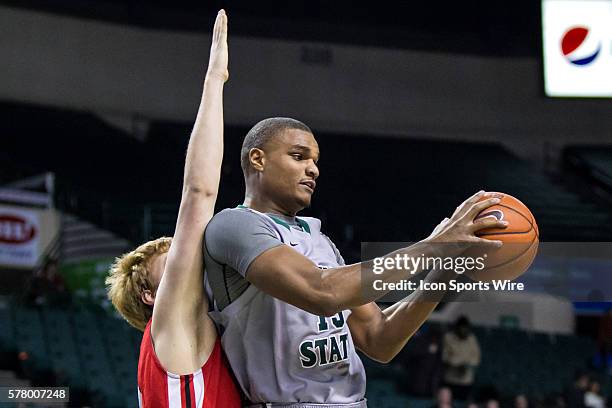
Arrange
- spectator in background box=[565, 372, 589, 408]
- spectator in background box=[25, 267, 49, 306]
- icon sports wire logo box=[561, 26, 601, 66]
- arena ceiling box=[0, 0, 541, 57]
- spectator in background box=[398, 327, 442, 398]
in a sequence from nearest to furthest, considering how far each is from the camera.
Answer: spectator in background box=[398, 327, 442, 398], spectator in background box=[565, 372, 589, 408], spectator in background box=[25, 267, 49, 306], icon sports wire logo box=[561, 26, 601, 66], arena ceiling box=[0, 0, 541, 57]

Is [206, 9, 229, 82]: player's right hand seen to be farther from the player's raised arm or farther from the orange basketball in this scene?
the orange basketball

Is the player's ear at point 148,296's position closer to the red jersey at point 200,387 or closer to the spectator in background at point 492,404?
the red jersey at point 200,387

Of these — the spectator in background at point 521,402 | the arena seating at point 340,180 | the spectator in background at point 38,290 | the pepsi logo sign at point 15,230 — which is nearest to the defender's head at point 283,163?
the spectator in background at point 521,402

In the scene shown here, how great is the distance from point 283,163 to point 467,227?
0.57 meters

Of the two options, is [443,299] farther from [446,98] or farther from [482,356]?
[446,98]

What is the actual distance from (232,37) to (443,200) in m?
3.62

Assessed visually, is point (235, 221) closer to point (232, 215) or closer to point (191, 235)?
point (232, 215)

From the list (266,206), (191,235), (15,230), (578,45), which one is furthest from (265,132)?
(578,45)

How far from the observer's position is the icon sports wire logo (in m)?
10.9

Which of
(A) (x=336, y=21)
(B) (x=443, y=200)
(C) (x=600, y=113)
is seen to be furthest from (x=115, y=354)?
(C) (x=600, y=113)

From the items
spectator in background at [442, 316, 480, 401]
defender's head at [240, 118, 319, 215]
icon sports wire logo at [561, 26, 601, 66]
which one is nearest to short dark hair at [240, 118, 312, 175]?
defender's head at [240, 118, 319, 215]

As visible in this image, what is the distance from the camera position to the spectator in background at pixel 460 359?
8.98 meters

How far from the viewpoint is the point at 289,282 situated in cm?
245

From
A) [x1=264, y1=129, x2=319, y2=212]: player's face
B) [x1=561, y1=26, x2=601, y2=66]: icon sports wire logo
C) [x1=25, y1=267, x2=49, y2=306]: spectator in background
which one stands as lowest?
[x1=264, y1=129, x2=319, y2=212]: player's face
